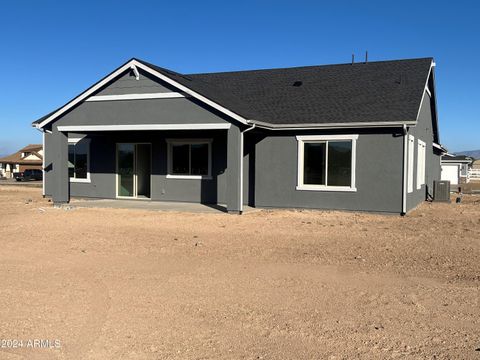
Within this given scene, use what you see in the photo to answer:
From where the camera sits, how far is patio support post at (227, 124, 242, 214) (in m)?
15.2

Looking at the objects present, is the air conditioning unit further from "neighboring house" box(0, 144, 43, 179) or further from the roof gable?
"neighboring house" box(0, 144, 43, 179)

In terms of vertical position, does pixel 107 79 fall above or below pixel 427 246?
above

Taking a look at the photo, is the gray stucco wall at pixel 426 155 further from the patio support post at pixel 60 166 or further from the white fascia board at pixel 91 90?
the patio support post at pixel 60 166

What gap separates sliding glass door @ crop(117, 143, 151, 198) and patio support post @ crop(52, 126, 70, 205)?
2606 mm

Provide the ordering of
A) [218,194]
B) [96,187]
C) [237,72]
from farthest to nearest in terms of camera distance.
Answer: [237,72]
[96,187]
[218,194]

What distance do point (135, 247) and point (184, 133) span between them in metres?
9.49

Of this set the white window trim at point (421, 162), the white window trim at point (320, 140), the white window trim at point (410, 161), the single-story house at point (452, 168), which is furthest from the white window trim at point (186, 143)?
the single-story house at point (452, 168)

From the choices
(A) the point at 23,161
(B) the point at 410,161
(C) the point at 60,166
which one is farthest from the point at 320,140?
(A) the point at 23,161

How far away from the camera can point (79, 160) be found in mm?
20953

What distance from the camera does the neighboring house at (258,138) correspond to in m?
15.4

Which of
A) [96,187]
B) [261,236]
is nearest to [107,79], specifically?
[96,187]

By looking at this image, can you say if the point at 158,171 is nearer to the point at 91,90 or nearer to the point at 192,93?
the point at 91,90

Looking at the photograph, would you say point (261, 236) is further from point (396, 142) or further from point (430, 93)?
point (430, 93)

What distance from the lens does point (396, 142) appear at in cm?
1520
